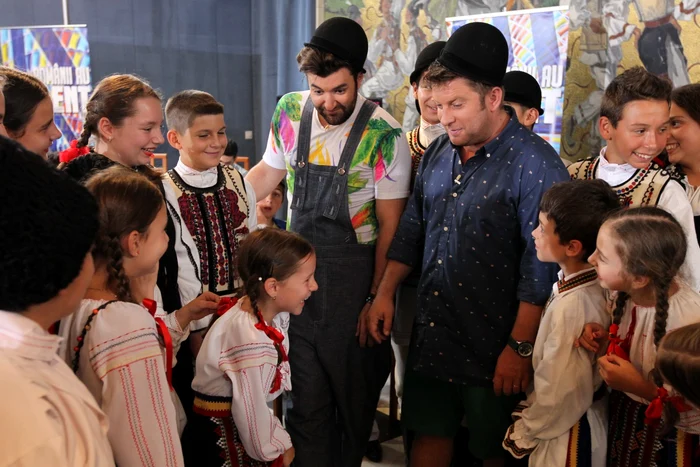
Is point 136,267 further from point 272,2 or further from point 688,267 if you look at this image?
point 272,2

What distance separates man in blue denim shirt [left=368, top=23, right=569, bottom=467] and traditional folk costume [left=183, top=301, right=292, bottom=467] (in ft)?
2.15

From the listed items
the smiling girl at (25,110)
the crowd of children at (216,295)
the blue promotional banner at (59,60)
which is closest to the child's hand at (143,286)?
the crowd of children at (216,295)

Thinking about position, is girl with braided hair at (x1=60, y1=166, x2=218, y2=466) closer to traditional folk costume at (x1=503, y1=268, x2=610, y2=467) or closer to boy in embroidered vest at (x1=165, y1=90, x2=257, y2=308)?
boy in embroidered vest at (x1=165, y1=90, x2=257, y2=308)

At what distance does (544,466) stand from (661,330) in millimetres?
603

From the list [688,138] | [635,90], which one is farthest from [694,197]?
[635,90]

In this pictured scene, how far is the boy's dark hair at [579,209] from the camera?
2.10 m

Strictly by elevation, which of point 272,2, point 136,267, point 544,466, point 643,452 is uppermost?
point 272,2

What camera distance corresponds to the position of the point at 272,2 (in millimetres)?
7461

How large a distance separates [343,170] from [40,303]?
1.65 meters

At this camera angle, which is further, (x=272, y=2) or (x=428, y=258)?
(x=272, y=2)

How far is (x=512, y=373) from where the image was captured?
7.41 ft

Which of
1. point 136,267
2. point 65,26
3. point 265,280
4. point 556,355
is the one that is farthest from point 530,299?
point 65,26

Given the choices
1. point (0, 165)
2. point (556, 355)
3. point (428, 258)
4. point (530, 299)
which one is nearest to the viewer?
point (0, 165)

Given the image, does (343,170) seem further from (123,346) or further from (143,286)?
(123,346)
